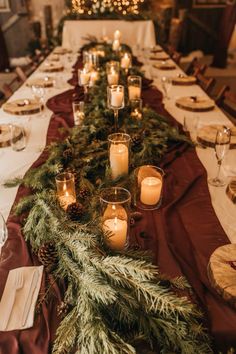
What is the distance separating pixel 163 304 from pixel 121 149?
727 mm

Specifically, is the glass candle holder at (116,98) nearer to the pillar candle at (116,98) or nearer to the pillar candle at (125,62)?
the pillar candle at (116,98)

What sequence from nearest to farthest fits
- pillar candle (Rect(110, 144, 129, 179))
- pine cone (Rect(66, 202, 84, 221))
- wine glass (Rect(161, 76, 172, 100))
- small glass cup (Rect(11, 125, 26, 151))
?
pine cone (Rect(66, 202, 84, 221)) → pillar candle (Rect(110, 144, 129, 179)) → small glass cup (Rect(11, 125, 26, 151)) → wine glass (Rect(161, 76, 172, 100))

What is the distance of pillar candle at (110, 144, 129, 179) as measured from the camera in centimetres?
132

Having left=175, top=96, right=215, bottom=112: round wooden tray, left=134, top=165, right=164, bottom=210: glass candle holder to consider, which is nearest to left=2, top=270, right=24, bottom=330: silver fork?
left=134, top=165, right=164, bottom=210: glass candle holder

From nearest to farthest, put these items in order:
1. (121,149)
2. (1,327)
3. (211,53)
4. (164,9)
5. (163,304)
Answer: (163,304) → (1,327) → (121,149) → (164,9) → (211,53)

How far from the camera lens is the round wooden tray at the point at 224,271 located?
2.83 feet

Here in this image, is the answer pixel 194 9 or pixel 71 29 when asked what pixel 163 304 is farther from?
pixel 194 9

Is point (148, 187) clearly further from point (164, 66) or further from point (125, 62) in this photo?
point (164, 66)

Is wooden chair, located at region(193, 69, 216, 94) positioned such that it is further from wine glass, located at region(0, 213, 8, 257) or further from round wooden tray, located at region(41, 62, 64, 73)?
wine glass, located at region(0, 213, 8, 257)

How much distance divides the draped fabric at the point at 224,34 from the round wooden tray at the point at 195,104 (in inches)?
192

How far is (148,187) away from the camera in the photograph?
1.23 m

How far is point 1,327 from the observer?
32.0 inches

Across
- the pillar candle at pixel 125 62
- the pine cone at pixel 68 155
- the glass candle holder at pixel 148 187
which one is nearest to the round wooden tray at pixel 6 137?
the pine cone at pixel 68 155

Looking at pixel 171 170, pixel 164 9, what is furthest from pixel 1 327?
pixel 164 9
